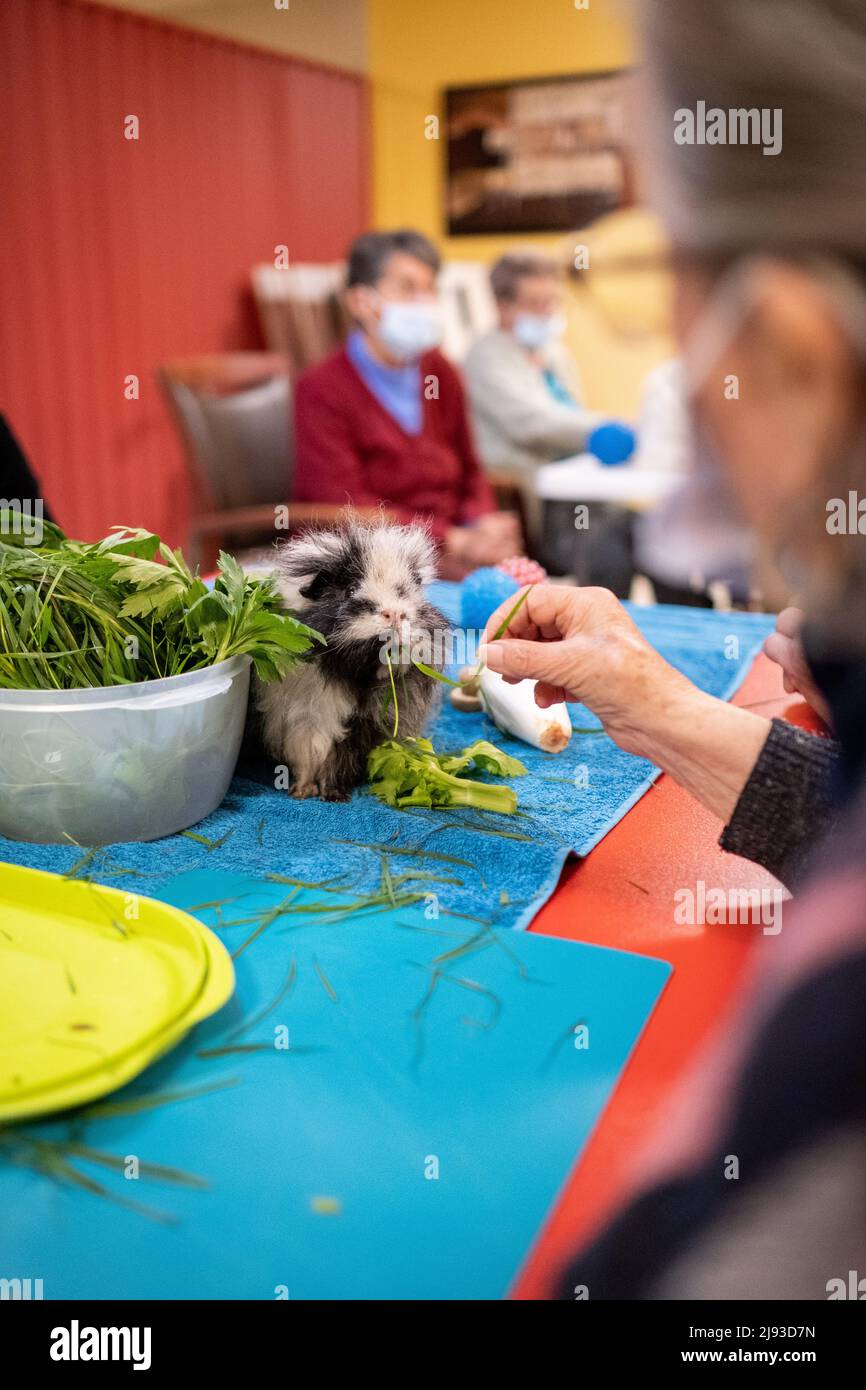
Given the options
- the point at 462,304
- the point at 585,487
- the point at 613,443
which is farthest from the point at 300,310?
the point at 585,487

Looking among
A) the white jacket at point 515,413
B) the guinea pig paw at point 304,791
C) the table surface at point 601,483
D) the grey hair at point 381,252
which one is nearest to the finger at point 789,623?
the guinea pig paw at point 304,791

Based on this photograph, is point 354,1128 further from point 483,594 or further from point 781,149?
point 483,594

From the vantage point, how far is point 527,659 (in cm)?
98

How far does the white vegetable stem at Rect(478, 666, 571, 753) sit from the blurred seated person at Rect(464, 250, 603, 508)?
2561 millimetres

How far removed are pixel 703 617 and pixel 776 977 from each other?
1444 mm

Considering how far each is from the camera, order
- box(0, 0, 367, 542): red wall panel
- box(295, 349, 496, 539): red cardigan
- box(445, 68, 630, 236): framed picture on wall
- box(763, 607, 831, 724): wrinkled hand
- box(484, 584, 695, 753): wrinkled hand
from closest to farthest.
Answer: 1. box(484, 584, 695, 753): wrinkled hand
2. box(763, 607, 831, 724): wrinkled hand
3. box(295, 349, 496, 539): red cardigan
4. box(0, 0, 367, 542): red wall panel
5. box(445, 68, 630, 236): framed picture on wall

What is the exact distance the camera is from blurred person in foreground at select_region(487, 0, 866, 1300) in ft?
1.36

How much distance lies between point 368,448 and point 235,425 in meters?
0.50

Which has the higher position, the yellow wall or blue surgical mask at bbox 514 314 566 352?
the yellow wall

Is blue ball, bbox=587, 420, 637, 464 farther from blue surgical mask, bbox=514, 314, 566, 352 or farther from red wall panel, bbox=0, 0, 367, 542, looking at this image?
red wall panel, bbox=0, 0, 367, 542

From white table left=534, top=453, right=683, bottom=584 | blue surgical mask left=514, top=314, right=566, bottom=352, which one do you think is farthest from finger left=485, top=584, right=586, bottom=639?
blue surgical mask left=514, top=314, right=566, bottom=352

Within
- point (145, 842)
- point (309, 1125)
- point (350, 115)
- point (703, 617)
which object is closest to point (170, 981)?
point (309, 1125)

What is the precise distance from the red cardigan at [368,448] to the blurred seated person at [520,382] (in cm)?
63

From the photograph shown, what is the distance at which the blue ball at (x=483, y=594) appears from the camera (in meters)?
1.32
